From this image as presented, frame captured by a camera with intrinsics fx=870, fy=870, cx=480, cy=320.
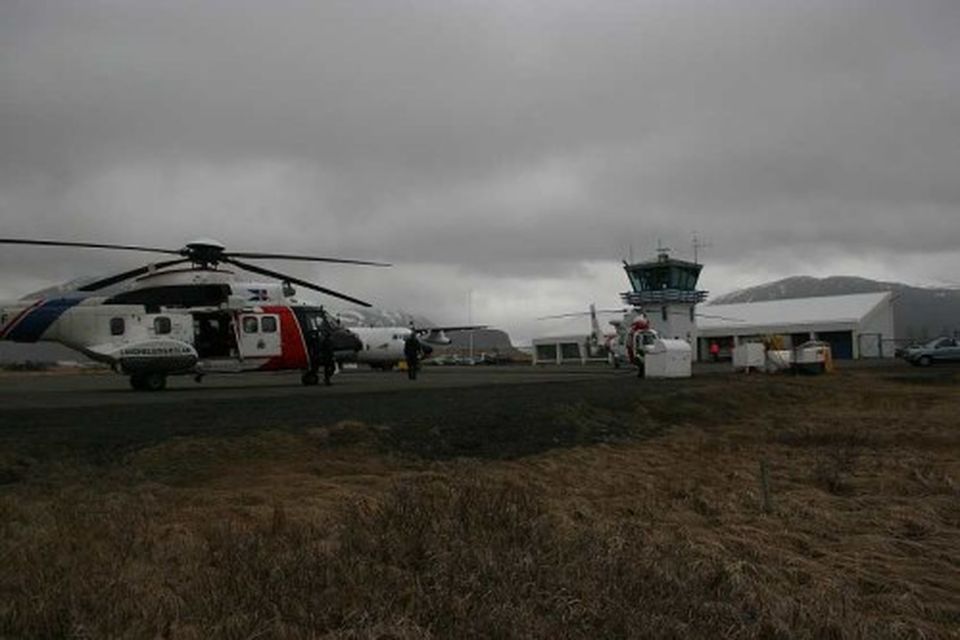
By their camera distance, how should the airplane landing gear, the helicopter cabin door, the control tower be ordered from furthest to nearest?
the control tower → the helicopter cabin door → the airplane landing gear

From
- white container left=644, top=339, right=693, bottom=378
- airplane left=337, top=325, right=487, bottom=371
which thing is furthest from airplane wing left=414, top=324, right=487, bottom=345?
white container left=644, top=339, right=693, bottom=378

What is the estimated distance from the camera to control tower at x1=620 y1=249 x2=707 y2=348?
256ft

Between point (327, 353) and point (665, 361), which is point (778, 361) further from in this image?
point (327, 353)

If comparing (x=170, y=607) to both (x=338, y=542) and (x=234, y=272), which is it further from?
(x=234, y=272)

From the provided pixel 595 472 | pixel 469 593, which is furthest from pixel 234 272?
pixel 469 593

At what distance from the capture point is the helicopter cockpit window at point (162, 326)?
2522 cm

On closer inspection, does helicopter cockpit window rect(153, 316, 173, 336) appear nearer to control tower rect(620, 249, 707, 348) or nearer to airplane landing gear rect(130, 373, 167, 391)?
airplane landing gear rect(130, 373, 167, 391)

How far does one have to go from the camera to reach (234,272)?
83.6ft

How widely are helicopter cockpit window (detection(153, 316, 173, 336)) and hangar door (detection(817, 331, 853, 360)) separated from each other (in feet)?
226

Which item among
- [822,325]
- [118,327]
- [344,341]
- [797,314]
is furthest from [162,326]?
[797,314]

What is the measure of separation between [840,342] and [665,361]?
178ft

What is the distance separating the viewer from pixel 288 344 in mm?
27312

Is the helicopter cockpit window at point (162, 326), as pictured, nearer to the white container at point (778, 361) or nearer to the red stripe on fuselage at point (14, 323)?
the red stripe on fuselage at point (14, 323)

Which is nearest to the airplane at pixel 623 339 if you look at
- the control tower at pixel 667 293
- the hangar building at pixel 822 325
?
the control tower at pixel 667 293
